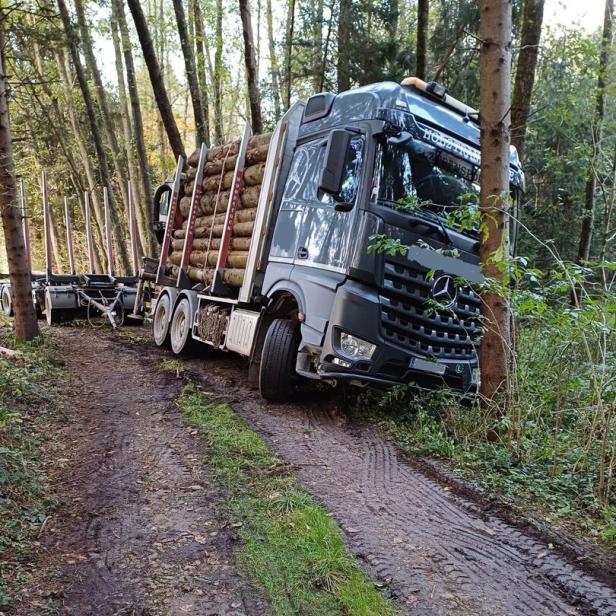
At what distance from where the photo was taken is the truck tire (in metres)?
6.06

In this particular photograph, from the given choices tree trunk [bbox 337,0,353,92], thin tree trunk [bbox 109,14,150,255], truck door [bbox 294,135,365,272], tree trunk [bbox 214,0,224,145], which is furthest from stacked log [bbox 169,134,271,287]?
thin tree trunk [bbox 109,14,150,255]

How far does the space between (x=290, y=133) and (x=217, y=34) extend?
14319 millimetres

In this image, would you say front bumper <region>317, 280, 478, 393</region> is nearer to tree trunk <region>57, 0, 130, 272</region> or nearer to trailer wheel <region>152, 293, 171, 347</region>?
trailer wheel <region>152, 293, 171, 347</region>

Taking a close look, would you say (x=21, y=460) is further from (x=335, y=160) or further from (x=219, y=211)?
(x=219, y=211)

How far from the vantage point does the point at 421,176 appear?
5668mm

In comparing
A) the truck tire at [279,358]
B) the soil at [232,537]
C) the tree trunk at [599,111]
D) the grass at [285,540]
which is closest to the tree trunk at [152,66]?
the truck tire at [279,358]

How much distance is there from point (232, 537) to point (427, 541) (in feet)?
3.90

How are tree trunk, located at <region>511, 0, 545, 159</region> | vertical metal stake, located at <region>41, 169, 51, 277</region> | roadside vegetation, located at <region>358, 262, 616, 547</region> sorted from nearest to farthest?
roadside vegetation, located at <region>358, 262, 616, 547</region>
tree trunk, located at <region>511, 0, 545, 159</region>
vertical metal stake, located at <region>41, 169, 51, 277</region>

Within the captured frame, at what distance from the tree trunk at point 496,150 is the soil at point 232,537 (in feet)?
4.33

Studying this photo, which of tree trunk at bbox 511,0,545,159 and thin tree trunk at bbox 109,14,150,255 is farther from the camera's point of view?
thin tree trunk at bbox 109,14,150,255

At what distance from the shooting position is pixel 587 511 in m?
3.72

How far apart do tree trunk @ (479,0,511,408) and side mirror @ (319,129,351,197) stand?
130 cm

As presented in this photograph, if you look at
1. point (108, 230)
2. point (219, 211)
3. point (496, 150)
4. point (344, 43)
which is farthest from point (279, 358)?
point (344, 43)

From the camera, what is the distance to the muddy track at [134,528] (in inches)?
106
